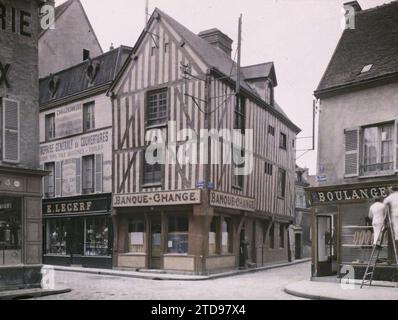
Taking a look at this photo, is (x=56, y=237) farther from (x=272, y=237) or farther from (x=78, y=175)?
(x=272, y=237)

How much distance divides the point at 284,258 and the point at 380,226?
1415cm

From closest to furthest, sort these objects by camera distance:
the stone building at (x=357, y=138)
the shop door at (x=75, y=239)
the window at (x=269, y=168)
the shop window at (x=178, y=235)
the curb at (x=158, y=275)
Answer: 1. the stone building at (x=357, y=138)
2. the curb at (x=158, y=275)
3. the shop window at (x=178, y=235)
4. the shop door at (x=75, y=239)
5. the window at (x=269, y=168)

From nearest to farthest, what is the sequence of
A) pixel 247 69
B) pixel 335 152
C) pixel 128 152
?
pixel 335 152
pixel 128 152
pixel 247 69

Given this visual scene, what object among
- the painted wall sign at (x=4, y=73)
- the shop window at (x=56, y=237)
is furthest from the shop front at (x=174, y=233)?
the painted wall sign at (x=4, y=73)

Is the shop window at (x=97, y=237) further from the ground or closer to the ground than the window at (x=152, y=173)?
closer to the ground

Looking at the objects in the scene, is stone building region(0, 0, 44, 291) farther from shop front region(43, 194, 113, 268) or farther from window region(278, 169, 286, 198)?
window region(278, 169, 286, 198)

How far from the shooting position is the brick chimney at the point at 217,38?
79.2ft

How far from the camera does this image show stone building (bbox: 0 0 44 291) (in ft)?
41.2

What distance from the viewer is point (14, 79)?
42.1 feet

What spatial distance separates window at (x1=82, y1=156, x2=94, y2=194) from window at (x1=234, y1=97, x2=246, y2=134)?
6.28 meters

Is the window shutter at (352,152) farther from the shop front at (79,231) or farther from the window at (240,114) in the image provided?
the shop front at (79,231)

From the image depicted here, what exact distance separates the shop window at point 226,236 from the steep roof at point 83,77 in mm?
7280
